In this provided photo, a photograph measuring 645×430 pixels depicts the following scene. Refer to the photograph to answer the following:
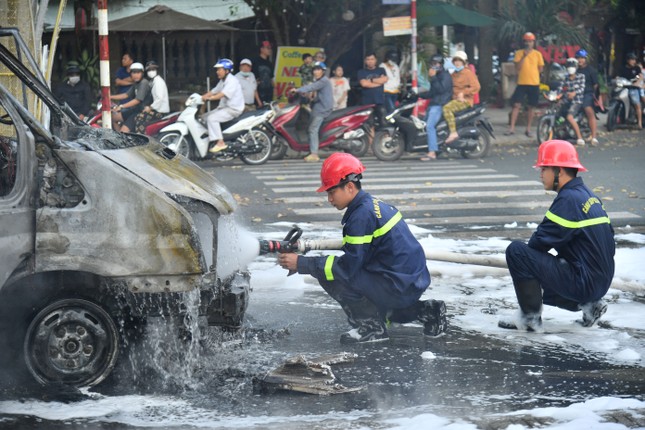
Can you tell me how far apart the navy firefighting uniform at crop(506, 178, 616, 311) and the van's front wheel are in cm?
280

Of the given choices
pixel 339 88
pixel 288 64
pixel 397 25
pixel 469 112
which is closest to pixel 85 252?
pixel 469 112

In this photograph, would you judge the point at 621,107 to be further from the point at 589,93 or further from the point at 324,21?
the point at 324,21

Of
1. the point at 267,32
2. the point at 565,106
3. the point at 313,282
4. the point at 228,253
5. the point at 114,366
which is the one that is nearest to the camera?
the point at 114,366

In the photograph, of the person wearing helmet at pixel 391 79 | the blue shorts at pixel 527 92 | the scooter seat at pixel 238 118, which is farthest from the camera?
the blue shorts at pixel 527 92

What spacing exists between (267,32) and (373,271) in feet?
56.5

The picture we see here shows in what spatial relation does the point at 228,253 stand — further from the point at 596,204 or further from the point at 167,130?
the point at 167,130

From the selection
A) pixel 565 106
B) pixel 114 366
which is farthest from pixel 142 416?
pixel 565 106

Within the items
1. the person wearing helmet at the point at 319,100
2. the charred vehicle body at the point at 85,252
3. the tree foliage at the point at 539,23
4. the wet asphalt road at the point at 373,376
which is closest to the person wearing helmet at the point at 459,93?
the person wearing helmet at the point at 319,100

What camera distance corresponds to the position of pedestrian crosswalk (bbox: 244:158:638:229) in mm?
11828

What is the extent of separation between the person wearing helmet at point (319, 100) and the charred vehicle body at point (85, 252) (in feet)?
37.9

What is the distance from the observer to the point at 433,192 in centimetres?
1377

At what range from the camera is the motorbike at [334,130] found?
17156 mm

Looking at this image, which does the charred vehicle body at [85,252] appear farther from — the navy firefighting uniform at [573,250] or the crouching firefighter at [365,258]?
the navy firefighting uniform at [573,250]

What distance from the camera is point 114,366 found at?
18.7 ft
